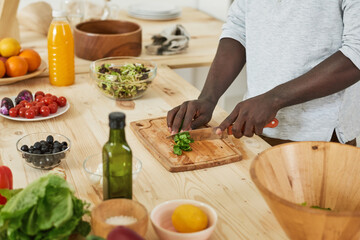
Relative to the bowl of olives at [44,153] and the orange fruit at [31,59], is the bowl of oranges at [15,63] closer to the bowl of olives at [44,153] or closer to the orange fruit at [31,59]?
the orange fruit at [31,59]

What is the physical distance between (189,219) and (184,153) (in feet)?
1.39

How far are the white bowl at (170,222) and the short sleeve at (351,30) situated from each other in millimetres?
663

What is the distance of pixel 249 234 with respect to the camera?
1.07m

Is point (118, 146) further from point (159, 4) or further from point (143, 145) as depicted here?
point (159, 4)

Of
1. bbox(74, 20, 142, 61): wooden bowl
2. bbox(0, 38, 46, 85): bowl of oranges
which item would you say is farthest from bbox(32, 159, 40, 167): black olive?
bbox(74, 20, 142, 61): wooden bowl

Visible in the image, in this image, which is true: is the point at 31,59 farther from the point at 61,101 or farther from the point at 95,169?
the point at 95,169

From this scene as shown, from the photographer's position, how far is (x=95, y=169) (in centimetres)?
120

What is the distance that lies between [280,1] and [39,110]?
809mm

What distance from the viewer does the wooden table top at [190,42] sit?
2.20 meters

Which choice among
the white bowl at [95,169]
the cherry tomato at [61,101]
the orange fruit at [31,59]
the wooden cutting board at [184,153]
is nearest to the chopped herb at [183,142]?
the wooden cutting board at [184,153]

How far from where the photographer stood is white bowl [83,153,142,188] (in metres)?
1.17

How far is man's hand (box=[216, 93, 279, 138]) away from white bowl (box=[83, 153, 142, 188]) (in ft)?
1.03

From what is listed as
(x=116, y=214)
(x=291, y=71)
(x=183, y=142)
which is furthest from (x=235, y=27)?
(x=116, y=214)

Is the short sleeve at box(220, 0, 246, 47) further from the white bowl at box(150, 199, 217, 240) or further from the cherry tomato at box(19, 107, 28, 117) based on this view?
the white bowl at box(150, 199, 217, 240)
